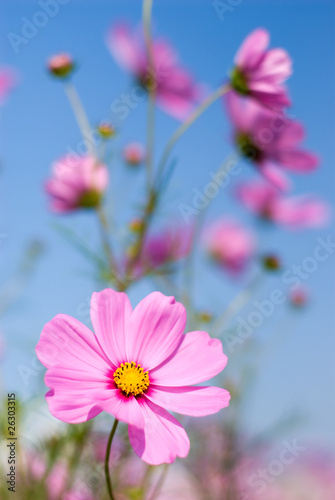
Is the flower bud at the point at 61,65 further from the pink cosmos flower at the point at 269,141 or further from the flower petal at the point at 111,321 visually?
the flower petal at the point at 111,321

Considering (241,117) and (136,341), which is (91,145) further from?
(136,341)

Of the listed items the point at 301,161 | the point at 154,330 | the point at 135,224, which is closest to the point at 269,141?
the point at 301,161

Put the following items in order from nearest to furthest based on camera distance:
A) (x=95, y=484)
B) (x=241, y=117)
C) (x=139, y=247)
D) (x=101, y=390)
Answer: (x=101, y=390), (x=139, y=247), (x=95, y=484), (x=241, y=117)

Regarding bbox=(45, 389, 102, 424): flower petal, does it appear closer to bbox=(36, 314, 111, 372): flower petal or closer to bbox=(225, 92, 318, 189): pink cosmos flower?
bbox=(36, 314, 111, 372): flower petal

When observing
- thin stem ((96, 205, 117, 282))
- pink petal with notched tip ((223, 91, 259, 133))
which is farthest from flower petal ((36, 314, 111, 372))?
pink petal with notched tip ((223, 91, 259, 133))

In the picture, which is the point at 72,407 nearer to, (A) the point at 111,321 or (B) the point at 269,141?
(A) the point at 111,321

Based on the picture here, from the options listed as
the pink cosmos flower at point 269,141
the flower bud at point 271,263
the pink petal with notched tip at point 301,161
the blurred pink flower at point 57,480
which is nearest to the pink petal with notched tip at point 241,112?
the pink cosmos flower at point 269,141

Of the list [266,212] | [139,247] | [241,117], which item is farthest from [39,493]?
[266,212]
